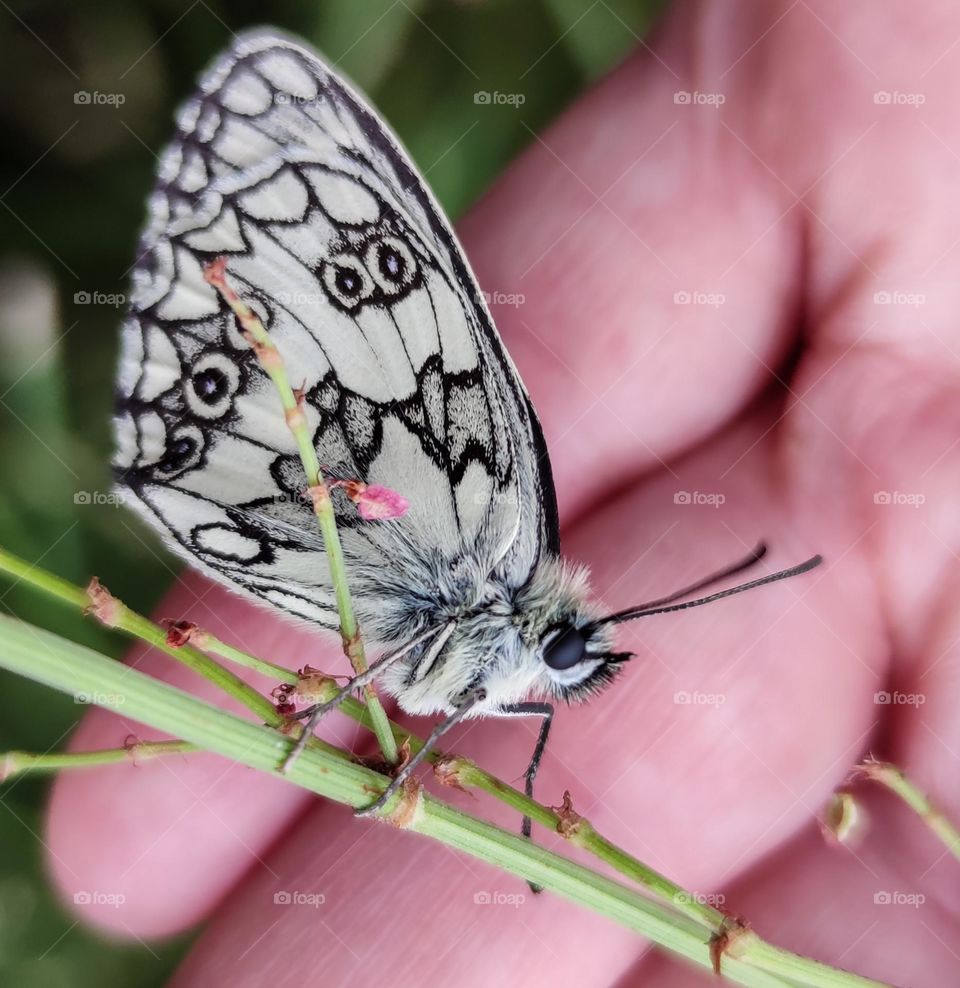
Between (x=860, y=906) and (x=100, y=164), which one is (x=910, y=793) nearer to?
(x=860, y=906)

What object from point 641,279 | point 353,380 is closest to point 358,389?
point 353,380

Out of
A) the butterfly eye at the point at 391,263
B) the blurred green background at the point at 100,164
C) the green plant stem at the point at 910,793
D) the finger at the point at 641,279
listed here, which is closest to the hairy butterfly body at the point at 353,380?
the butterfly eye at the point at 391,263

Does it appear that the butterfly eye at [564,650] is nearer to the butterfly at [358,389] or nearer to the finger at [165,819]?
the butterfly at [358,389]

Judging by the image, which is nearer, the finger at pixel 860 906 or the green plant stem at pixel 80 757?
the green plant stem at pixel 80 757

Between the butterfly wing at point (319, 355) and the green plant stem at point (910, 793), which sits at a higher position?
the butterfly wing at point (319, 355)

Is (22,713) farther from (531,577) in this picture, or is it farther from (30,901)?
(531,577)

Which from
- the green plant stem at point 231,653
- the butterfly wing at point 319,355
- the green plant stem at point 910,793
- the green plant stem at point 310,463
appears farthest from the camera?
the butterfly wing at point 319,355

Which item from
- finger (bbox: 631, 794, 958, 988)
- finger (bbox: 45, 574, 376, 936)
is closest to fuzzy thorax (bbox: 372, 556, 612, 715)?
finger (bbox: 45, 574, 376, 936)

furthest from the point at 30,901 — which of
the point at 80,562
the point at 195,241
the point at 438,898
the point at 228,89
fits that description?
the point at 228,89
